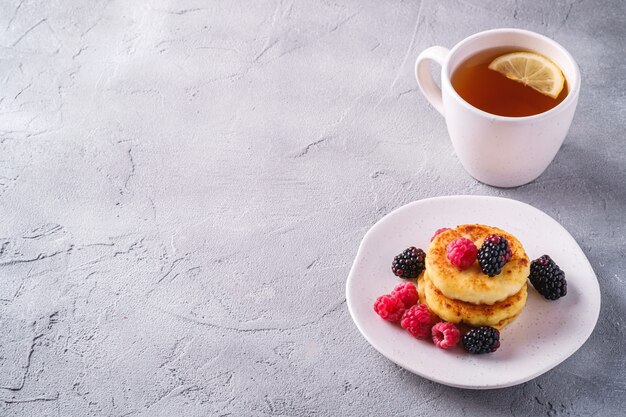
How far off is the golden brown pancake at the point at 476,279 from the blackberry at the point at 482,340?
50mm

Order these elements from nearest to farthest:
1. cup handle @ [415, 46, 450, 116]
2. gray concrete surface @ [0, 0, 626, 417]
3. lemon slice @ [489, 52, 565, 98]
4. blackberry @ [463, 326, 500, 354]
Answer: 1. blackberry @ [463, 326, 500, 354]
2. gray concrete surface @ [0, 0, 626, 417]
3. lemon slice @ [489, 52, 565, 98]
4. cup handle @ [415, 46, 450, 116]

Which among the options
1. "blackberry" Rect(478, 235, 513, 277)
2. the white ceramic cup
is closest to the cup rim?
the white ceramic cup

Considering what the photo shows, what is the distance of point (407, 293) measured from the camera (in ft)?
4.04

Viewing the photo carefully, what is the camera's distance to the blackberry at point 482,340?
115 cm

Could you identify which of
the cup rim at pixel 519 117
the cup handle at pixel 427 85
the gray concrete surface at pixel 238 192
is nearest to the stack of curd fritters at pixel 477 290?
the gray concrete surface at pixel 238 192

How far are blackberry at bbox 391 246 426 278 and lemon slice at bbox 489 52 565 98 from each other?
37cm

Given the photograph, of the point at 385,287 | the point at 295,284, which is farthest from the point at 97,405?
the point at 385,287

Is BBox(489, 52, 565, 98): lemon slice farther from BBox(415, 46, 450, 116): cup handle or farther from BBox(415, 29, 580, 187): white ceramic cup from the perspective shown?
BBox(415, 46, 450, 116): cup handle

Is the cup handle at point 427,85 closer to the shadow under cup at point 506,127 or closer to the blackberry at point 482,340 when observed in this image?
the shadow under cup at point 506,127

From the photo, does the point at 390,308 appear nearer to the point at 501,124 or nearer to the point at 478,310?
the point at 478,310

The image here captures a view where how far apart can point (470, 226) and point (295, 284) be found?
0.31 m

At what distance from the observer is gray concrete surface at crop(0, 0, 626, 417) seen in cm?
125

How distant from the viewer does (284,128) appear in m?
1.61

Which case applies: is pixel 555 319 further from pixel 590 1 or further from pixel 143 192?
pixel 590 1
